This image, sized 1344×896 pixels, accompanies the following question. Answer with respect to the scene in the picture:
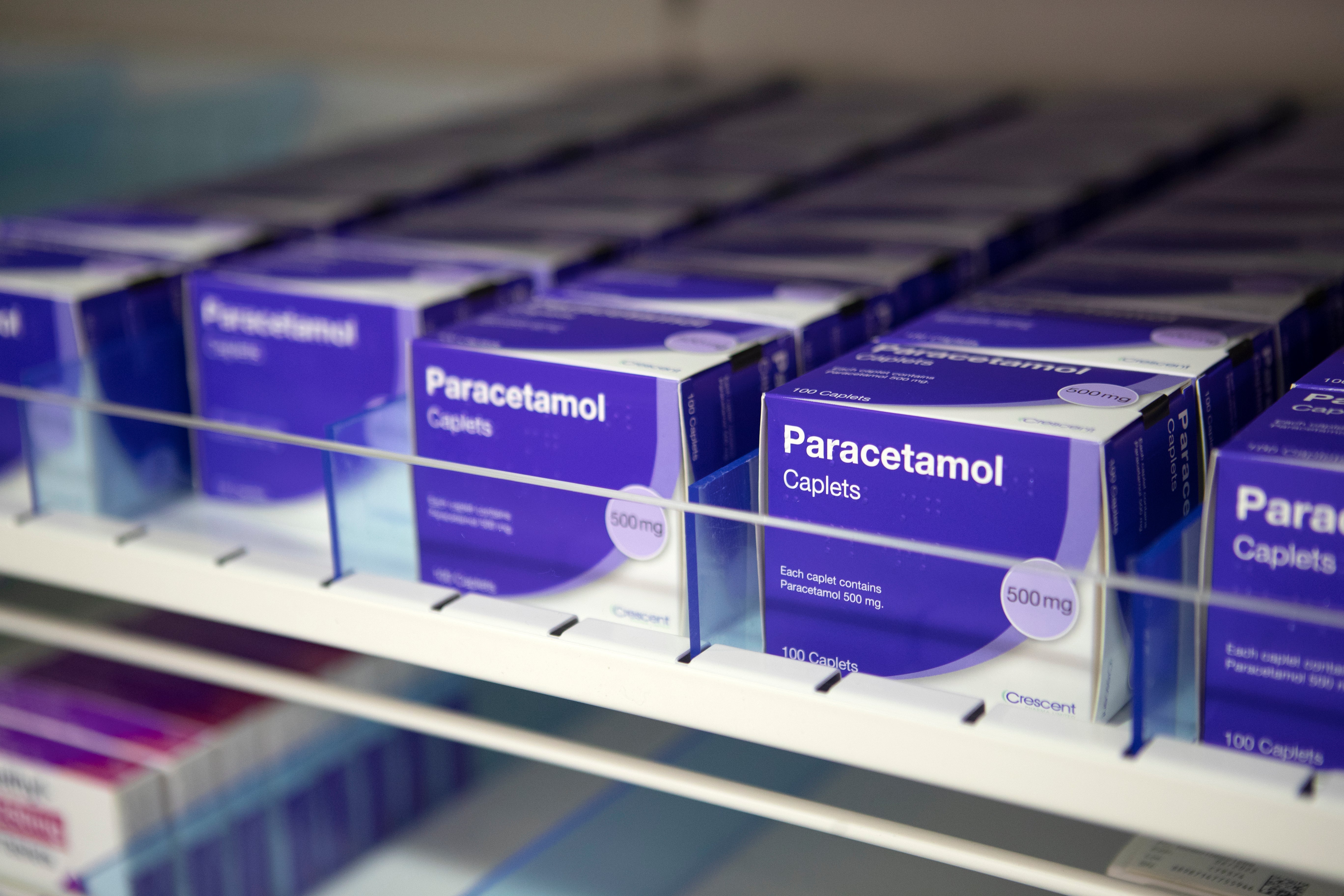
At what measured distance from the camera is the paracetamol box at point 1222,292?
0.97 meters

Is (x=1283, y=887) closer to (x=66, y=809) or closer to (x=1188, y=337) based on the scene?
(x=1188, y=337)

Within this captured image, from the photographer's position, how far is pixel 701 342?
0.91m

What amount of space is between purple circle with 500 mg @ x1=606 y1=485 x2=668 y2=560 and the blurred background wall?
4.09 feet

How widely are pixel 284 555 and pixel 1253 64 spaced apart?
4.51 feet

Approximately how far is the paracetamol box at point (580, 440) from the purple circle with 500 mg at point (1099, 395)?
0.68 ft

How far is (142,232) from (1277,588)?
39.7 inches

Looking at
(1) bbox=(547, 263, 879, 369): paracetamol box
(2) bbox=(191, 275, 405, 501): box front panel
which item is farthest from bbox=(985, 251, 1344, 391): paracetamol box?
(2) bbox=(191, 275, 405, 501): box front panel

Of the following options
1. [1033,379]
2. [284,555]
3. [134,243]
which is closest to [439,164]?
[134,243]

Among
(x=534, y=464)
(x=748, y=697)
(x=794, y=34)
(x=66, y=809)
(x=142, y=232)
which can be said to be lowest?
(x=66, y=809)

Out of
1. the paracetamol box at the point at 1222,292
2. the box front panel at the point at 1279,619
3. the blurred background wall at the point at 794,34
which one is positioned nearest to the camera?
the box front panel at the point at 1279,619

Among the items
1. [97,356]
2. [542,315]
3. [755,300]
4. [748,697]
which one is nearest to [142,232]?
[97,356]

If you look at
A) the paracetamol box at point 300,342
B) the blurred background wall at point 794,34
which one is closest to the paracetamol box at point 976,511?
the paracetamol box at point 300,342

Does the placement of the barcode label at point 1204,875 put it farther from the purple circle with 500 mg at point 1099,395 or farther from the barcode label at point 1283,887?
the purple circle with 500 mg at point 1099,395

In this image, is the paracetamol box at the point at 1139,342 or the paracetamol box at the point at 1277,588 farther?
the paracetamol box at the point at 1139,342
